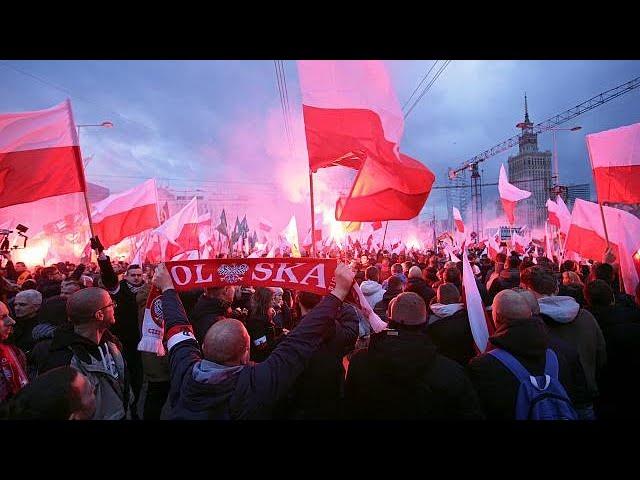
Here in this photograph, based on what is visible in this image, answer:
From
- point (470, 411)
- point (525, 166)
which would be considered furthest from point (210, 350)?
point (525, 166)

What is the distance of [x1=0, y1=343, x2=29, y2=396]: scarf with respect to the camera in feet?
8.34

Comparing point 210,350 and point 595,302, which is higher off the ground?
point 210,350

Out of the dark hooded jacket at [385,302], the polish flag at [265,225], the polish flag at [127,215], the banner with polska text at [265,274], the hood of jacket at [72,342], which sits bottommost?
the dark hooded jacket at [385,302]

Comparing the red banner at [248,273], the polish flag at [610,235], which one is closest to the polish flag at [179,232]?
the red banner at [248,273]

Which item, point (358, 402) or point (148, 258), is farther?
point (148, 258)

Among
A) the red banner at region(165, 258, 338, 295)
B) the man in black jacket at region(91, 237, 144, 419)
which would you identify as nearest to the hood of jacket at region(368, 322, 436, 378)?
the red banner at region(165, 258, 338, 295)

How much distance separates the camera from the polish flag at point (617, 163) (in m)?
5.42

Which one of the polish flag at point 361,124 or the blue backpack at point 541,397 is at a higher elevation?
the polish flag at point 361,124

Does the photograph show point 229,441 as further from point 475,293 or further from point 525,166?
point 525,166

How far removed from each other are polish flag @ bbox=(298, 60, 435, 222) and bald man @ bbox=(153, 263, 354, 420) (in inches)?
106

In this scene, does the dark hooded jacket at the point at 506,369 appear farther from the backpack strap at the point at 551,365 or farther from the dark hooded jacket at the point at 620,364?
the dark hooded jacket at the point at 620,364

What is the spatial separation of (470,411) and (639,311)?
7.55 feet

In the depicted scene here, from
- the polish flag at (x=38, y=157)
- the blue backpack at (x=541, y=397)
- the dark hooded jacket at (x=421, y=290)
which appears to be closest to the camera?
the blue backpack at (x=541, y=397)

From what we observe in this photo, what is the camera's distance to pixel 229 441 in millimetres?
1885
